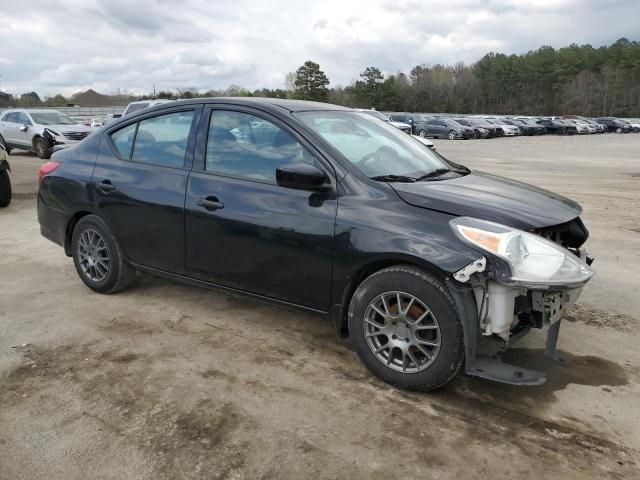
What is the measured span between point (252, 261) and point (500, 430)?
6.17 feet

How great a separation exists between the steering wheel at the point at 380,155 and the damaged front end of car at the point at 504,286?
2.70 feet

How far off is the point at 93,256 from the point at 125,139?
1066 mm

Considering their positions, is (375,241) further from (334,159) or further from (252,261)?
(252,261)

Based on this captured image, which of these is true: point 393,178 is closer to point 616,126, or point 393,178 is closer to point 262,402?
point 262,402

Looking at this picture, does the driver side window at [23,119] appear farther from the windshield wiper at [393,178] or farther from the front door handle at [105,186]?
the windshield wiper at [393,178]

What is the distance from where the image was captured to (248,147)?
13.0 feet

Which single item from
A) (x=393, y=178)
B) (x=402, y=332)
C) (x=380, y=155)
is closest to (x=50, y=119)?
(x=380, y=155)

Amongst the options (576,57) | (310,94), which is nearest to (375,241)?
(310,94)

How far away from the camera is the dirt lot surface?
2678mm

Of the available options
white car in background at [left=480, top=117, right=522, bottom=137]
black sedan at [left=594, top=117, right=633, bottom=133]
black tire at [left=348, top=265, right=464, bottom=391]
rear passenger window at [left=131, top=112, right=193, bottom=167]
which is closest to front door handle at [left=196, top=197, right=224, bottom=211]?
rear passenger window at [left=131, top=112, right=193, bottom=167]

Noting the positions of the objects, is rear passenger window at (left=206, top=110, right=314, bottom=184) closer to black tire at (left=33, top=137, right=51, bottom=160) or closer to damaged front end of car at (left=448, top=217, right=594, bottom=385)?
damaged front end of car at (left=448, top=217, right=594, bottom=385)

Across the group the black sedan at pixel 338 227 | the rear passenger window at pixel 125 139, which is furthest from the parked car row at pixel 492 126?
the black sedan at pixel 338 227

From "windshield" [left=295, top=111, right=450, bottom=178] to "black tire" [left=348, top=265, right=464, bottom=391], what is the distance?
29.5 inches

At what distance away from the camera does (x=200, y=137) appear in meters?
4.17
